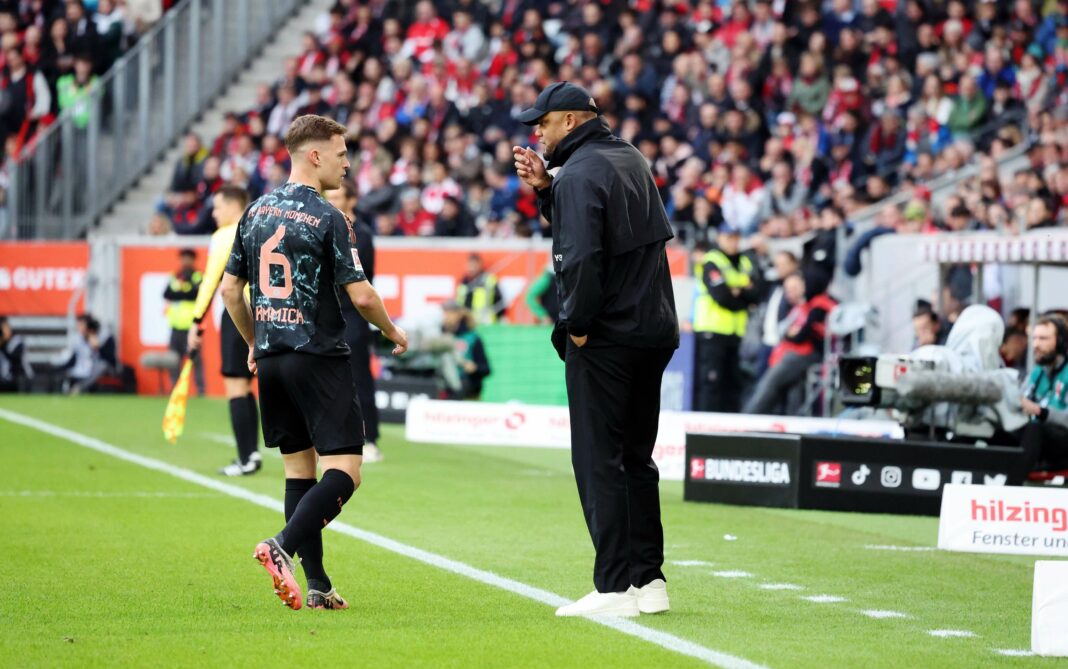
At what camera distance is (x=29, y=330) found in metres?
24.4

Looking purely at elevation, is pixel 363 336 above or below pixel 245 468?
above

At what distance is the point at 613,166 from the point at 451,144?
18.7m

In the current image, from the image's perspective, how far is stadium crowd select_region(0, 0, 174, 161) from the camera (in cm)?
2902

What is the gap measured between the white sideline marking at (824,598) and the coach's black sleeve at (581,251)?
1790mm

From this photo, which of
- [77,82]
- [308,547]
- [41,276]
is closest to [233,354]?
[308,547]

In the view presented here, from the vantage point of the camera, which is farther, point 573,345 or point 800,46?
point 800,46

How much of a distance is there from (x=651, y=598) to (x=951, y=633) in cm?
124

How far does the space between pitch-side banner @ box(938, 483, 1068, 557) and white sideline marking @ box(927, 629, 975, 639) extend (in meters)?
2.52

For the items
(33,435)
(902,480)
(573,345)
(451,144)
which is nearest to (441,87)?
(451,144)

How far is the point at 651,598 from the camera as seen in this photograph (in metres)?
7.70

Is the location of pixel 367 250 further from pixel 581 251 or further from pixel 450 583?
pixel 581 251

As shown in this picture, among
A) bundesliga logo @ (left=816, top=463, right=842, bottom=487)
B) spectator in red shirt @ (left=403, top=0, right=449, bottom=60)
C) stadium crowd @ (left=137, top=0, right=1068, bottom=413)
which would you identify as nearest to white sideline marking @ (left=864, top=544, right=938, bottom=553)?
bundesliga logo @ (left=816, top=463, right=842, bottom=487)

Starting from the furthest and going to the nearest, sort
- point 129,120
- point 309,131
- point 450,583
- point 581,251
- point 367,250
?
point 129,120 < point 367,250 < point 450,583 < point 309,131 < point 581,251

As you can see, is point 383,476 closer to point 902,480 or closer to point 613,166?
point 902,480
